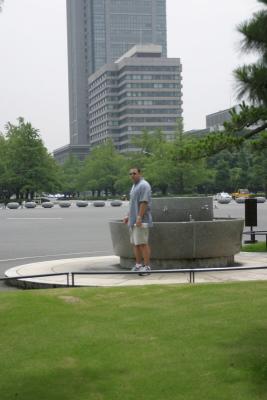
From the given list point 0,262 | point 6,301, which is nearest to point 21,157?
point 0,262

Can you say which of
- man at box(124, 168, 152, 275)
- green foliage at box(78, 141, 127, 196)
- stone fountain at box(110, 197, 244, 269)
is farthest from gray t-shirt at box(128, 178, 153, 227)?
green foliage at box(78, 141, 127, 196)

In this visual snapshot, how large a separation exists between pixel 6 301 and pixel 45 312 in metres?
0.88

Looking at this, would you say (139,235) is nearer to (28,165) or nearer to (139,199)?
(139,199)

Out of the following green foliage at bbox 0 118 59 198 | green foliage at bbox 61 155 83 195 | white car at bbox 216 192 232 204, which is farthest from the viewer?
green foliage at bbox 61 155 83 195

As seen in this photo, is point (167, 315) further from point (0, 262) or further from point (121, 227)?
point (0, 262)

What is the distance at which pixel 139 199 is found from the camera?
34.6 ft

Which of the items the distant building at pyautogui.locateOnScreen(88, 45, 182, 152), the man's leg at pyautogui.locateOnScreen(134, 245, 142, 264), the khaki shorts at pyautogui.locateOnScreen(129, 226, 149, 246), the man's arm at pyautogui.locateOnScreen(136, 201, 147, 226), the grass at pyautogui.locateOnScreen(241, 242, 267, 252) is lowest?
the grass at pyautogui.locateOnScreen(241, 242, 267, 252)

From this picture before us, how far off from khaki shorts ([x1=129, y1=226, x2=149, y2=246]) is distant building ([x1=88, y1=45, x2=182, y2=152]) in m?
155

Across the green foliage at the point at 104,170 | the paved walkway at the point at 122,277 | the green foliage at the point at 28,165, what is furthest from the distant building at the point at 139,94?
the paved walkway at the point at 122,277

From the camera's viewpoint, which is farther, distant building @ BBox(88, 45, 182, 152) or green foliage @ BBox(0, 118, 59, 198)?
distant building @ BBox(88, 45, 182, 152)

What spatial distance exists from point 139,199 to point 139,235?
1.93ft

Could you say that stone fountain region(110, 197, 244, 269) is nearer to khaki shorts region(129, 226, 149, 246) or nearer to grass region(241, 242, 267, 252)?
khaki shorts region(129, 226, 149, 246)

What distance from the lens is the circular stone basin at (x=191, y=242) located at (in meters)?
11.1

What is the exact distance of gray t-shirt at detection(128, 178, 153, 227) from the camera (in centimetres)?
1051
